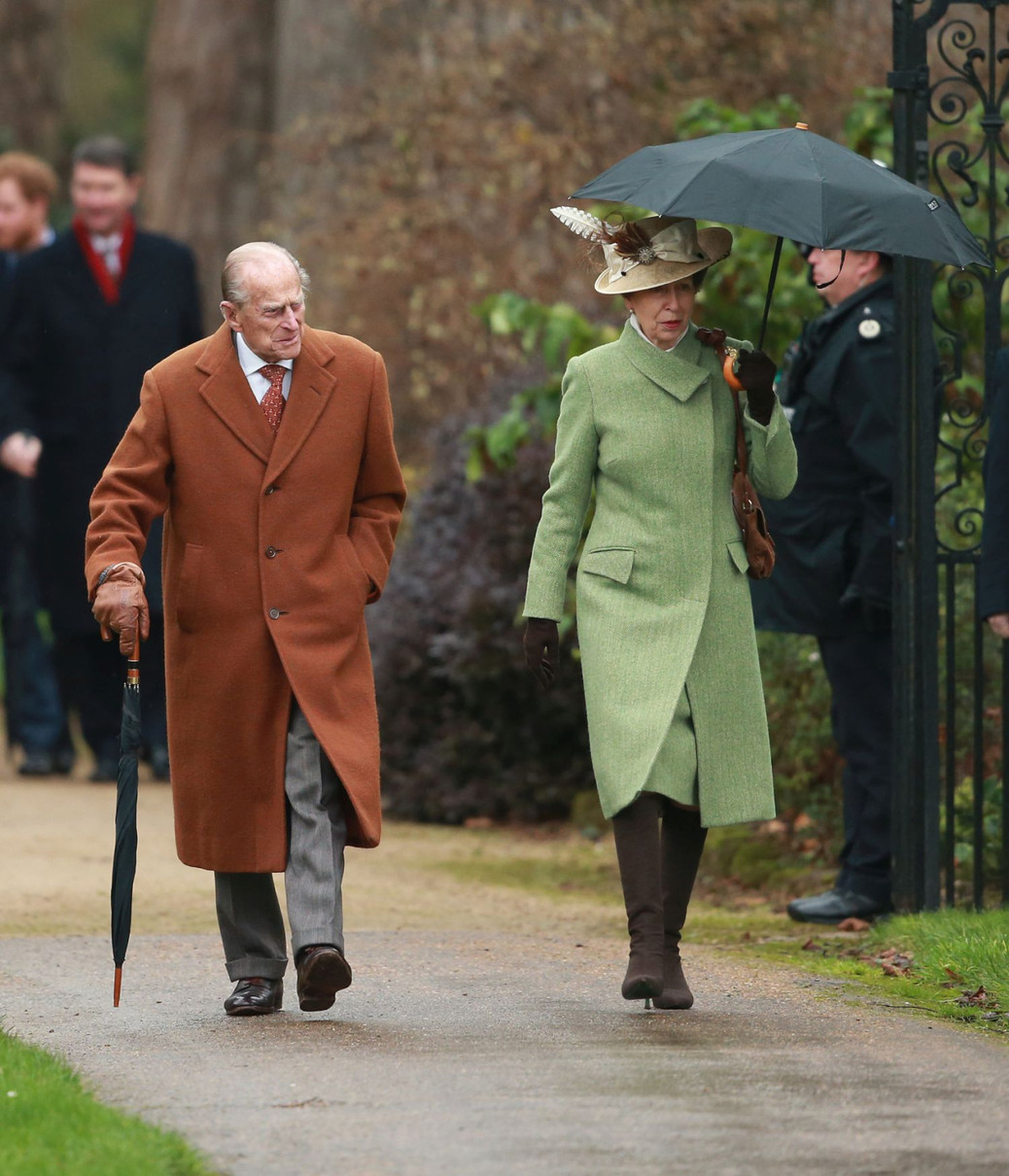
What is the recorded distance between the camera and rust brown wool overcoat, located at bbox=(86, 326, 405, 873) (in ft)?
18.4

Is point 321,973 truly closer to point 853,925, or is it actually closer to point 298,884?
point 298,884

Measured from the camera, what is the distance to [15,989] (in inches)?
245

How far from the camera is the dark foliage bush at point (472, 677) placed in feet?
33.2

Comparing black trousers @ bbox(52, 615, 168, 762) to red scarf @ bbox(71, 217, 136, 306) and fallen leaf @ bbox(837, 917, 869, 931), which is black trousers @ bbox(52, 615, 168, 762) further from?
fallen leaf @ bbox(837, 917, 869, 931)

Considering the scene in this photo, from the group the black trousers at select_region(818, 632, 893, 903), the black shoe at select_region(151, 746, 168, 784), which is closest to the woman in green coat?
the black trousers at select_region(818, 632, 893, 903)

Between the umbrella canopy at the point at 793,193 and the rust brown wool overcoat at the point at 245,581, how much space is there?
3.01 feet

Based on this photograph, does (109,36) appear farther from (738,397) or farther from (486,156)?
(738,397)

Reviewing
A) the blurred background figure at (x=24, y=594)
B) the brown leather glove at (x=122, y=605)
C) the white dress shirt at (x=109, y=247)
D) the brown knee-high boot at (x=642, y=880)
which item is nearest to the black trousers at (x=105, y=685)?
the blurred background figure at (x=24, y=594)

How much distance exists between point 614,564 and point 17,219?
647cm

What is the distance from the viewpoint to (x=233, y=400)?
570cm

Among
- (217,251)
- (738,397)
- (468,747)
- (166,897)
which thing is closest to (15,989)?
(166,897)

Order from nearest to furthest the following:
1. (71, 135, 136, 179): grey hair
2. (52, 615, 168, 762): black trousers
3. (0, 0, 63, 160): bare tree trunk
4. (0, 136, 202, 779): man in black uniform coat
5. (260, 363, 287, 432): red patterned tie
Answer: (260, 363, 287, 432): red patterned tie, (71, 135, 136, 179): grey hair, (0, 136, 202, 779): man in black uniform coat, (52, 615, 168, 762): black trousers, (0, 0, 63, 160): bare tree trunk

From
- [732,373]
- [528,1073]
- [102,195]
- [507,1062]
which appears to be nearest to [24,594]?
[102,195]

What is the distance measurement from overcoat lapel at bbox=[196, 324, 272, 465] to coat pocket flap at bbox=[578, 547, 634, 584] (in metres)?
0.82
